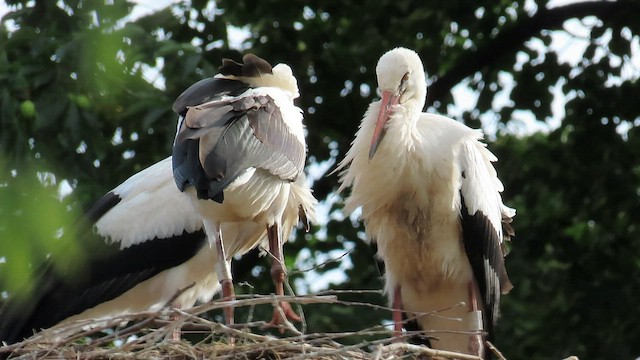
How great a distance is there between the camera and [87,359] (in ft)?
12.9

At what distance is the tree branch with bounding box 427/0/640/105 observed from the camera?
9.62 meters

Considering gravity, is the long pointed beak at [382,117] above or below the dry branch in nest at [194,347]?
above

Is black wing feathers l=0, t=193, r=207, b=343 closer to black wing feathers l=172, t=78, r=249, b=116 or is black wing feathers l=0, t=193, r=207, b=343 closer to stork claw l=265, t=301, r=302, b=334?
stork claw l=265, t=301, r=302, b=334

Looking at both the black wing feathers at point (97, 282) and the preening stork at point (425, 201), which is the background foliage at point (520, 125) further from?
the preening stork at point (425, 201)

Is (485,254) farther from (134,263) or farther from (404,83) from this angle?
(134,263)

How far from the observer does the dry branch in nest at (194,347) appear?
383 cm

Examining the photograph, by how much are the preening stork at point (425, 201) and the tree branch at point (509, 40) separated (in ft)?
13.6

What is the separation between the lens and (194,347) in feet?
13.6

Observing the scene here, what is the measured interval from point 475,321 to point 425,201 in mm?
606

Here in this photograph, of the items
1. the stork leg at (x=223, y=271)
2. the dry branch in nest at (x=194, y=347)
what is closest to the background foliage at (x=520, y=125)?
the stork leg at (x=223, y=271)

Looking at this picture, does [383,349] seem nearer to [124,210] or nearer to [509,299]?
[124,210]

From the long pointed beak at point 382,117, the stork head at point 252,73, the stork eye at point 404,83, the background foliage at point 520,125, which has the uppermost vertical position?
the stork head at point 252,73

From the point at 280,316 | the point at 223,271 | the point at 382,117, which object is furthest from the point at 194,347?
the point at 382,117

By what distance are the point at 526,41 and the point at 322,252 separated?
7.90ft
